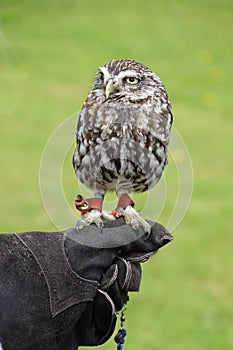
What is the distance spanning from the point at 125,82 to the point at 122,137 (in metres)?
0.18

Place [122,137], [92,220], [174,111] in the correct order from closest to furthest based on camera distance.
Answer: [122,137] → [92,220] → [174,111]

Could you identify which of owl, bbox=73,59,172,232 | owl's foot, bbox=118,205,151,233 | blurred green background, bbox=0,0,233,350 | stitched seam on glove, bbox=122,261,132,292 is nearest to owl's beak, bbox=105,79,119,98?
owl, bbox=73,59,172,232

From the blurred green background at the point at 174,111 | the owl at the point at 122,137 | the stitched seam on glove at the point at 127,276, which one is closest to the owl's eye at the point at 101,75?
the owl at the point at 122,137

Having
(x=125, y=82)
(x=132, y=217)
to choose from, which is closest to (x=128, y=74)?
(x=125, y=82)

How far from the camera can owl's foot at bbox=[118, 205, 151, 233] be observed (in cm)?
253

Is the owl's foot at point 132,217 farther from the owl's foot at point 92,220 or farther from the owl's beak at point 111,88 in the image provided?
the owl's beak at point 111,88

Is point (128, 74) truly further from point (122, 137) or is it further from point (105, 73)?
point (122, 137)

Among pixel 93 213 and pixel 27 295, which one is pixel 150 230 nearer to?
pixel 93 213

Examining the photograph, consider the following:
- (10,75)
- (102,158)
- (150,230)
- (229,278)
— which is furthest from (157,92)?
(10,75)

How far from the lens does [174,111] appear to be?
9.79 m

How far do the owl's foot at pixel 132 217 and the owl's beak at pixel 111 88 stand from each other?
366 mm

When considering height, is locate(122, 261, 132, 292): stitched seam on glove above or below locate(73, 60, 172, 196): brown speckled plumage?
below

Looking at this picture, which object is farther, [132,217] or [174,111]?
[174,111]

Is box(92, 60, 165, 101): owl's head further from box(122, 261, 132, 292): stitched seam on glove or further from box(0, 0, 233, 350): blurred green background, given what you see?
box(0, 0, 233, 350): blurred green background
